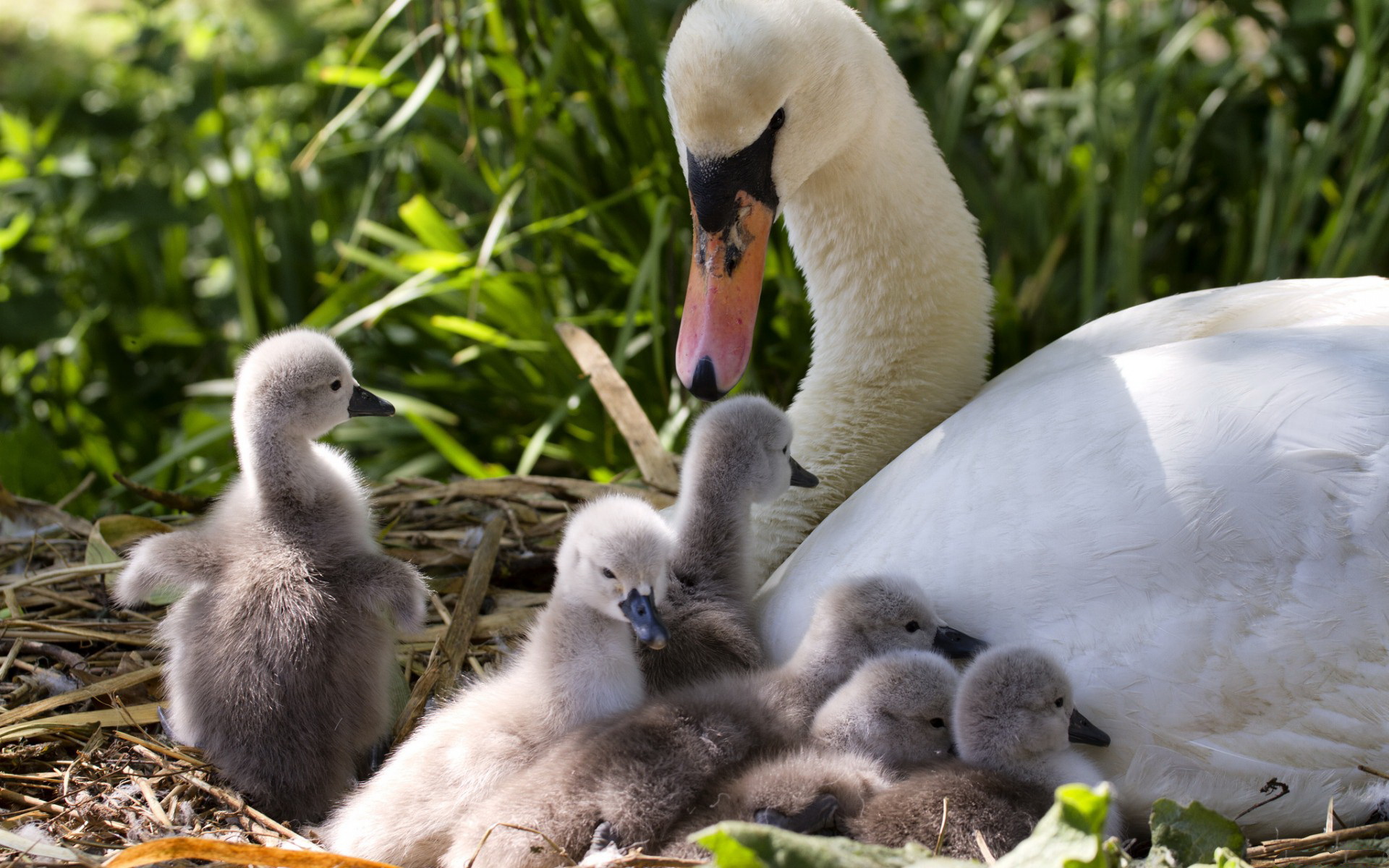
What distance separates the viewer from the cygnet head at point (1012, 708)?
1.96 metres

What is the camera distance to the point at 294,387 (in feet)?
8.31

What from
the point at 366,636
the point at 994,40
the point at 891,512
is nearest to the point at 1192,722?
the point at 891,512

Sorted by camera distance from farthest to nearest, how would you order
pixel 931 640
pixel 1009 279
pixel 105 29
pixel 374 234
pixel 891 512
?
pixel 105 29
pixel 1009 279
pixel 374 234
pixel 891 512
pixel 931 640

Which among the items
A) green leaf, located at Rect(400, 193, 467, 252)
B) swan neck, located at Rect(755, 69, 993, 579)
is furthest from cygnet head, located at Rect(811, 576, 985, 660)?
green leaf, located at Rect(400, 193, 467, 252)

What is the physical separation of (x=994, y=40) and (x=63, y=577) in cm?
401

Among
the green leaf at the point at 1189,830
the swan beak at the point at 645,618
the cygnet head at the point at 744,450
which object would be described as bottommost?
the green leaf at the point at 1189,830

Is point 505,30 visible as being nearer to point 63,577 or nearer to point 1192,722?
point 63,577

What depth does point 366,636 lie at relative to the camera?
249 centimetres

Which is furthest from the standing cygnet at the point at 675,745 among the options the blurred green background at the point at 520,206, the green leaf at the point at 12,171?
the green leaf at the point at 12,171

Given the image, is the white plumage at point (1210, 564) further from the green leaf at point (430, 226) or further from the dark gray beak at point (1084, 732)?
the green leaf at point (430, 226)

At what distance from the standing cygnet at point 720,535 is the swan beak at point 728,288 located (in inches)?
7.0

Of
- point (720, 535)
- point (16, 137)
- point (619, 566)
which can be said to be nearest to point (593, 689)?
point (619, 566)

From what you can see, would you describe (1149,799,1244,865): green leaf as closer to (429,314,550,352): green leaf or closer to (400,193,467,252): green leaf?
(429,314,550,352): green leaf

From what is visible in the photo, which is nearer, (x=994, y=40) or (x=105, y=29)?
(x=994, y=40)
